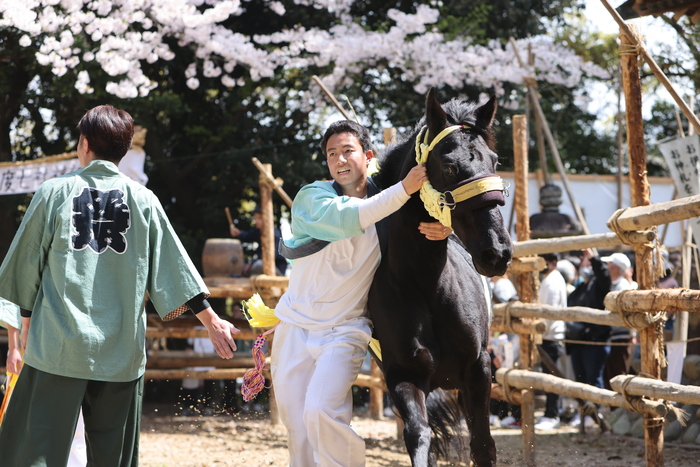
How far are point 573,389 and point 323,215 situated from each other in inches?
124

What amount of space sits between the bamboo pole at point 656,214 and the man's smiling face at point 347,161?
1.77m

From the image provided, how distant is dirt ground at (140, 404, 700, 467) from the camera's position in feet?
19.5

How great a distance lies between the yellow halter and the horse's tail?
5.92ft

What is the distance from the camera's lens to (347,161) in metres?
3.33

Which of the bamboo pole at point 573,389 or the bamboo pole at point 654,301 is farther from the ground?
the bamboo pole at point 654,301

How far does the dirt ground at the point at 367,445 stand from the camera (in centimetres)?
594

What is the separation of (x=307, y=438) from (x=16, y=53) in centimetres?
784

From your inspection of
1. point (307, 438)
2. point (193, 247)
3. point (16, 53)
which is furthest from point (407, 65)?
point (307, 438)

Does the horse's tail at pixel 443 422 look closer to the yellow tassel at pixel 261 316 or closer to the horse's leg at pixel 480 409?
the horse's leg at pixel 480 409

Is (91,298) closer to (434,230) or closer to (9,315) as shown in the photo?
(9,315)

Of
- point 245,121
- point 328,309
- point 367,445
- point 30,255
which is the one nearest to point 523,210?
point 367,445

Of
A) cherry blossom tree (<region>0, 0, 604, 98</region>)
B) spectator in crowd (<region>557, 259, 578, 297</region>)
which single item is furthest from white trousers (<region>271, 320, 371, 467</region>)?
cherry blossom tree (<region>0, 0, 604, 98</region>)

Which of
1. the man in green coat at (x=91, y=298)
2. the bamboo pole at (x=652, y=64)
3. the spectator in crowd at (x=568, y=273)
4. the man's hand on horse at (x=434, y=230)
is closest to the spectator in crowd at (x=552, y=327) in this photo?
the spectator in crowd at (x=568, y=273)

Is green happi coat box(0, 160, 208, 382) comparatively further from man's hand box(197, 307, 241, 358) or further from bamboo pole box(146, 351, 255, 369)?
bamboo pole box(146, 351, 255, 369)
